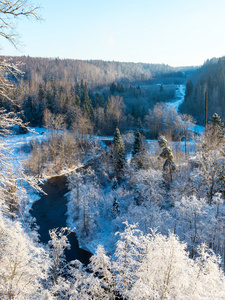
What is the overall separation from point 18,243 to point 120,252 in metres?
4.26

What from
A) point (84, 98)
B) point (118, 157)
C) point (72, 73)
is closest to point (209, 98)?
point (84, 98)

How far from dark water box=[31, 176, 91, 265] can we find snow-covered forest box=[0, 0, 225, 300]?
275mm

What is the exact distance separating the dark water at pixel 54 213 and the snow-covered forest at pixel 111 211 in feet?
0.90

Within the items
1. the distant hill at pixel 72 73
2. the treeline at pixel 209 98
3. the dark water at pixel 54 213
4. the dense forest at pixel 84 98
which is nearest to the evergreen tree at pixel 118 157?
Answer: the dark water at pixel 54 213

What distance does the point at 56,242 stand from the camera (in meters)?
13.8

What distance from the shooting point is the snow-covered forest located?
6734 mm

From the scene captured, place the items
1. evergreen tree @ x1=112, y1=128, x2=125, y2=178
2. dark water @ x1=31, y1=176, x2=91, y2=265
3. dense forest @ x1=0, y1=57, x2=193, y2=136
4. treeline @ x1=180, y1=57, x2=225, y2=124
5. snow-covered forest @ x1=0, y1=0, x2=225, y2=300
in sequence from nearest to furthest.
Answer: snow-covered forest @ x1=0, y1=0, x2=225, y2=300 < dark water @ x1=31, y1=176, x2=91, y2=265 < evergreen tree @ x1=112, y1=128, x2=125, y2=178 < dense forest @ x1=0, y1=57, x2=193, y2=136 < treeline @ x1=180, y1=57, x2=225, y2=124

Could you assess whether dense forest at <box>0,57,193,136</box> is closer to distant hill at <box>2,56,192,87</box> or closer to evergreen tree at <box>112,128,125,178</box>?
distant hill at <box>2,56,192,87</box>

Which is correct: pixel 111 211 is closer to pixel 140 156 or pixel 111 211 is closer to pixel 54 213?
pixel 54 213

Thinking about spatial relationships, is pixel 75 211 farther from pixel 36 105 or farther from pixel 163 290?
pixel 36 105

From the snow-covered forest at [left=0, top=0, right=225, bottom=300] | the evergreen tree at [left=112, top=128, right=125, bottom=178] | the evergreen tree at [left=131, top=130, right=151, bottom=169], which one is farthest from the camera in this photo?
the evergreen tree at [left=112, top=128, right=125, bottom=178]

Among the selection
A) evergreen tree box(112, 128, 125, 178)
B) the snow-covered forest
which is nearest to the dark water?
the snow-covered forest

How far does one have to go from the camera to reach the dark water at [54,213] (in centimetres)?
2011

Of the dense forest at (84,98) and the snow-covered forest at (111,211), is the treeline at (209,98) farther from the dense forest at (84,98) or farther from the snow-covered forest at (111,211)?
the snow-covered forest at (111,211)
